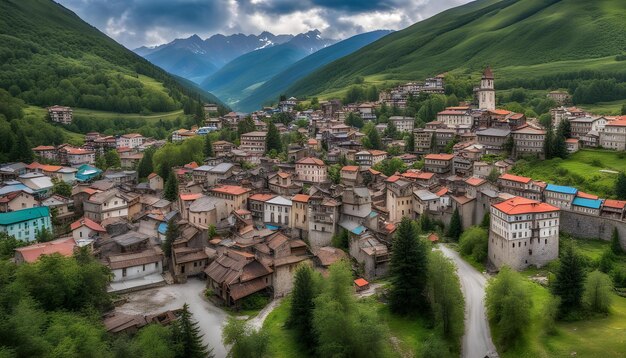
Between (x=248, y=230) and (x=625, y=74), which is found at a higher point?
(x=625, y=74)

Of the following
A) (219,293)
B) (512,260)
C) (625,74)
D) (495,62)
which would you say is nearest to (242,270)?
(219,293)

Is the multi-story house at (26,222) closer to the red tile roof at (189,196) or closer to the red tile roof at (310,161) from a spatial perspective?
the red tile roof at (189,196)

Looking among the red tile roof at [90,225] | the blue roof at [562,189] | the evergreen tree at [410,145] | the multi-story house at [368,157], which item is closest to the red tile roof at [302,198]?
the multi-story house at [368,157]

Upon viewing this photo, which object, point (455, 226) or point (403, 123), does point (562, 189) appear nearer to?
point (455, 226)

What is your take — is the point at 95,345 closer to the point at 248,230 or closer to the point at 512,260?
the point at 248,230

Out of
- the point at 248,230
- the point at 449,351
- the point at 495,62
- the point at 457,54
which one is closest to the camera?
the point at 449,351

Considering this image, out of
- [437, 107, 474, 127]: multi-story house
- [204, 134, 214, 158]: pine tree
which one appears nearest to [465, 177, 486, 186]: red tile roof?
[437, 107, 474, 127]: multi-story house

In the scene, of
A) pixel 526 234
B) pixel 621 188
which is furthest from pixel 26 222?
pixel 621 188
